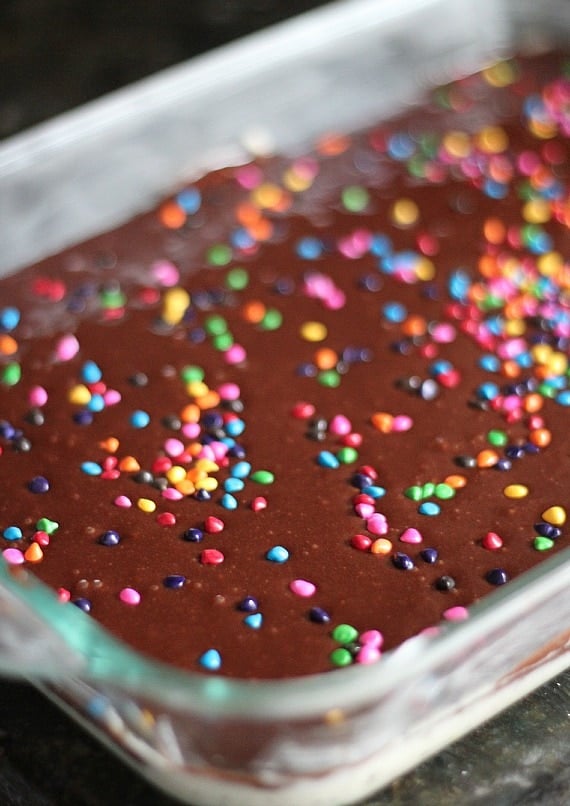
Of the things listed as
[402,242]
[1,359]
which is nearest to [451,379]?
[402,242]

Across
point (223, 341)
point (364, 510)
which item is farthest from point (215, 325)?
point (364, 510)

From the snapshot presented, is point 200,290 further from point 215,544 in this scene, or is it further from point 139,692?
point 139,692

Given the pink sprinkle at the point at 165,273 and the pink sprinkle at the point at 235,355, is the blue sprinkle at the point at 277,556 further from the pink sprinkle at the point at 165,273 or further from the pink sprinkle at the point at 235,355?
Answer: the pink sprinkle at the point at 165,273

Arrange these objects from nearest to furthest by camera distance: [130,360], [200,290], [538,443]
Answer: [538,443]
[130,360]
[200,290]

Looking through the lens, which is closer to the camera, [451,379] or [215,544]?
[215,544]

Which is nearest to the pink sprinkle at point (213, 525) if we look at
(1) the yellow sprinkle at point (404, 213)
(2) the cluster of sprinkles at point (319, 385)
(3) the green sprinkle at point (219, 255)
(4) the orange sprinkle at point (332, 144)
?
(2) the cluster of sprinkles at point (319, 385)

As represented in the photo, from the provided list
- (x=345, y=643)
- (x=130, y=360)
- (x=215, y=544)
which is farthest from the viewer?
(x=130, y=360)
